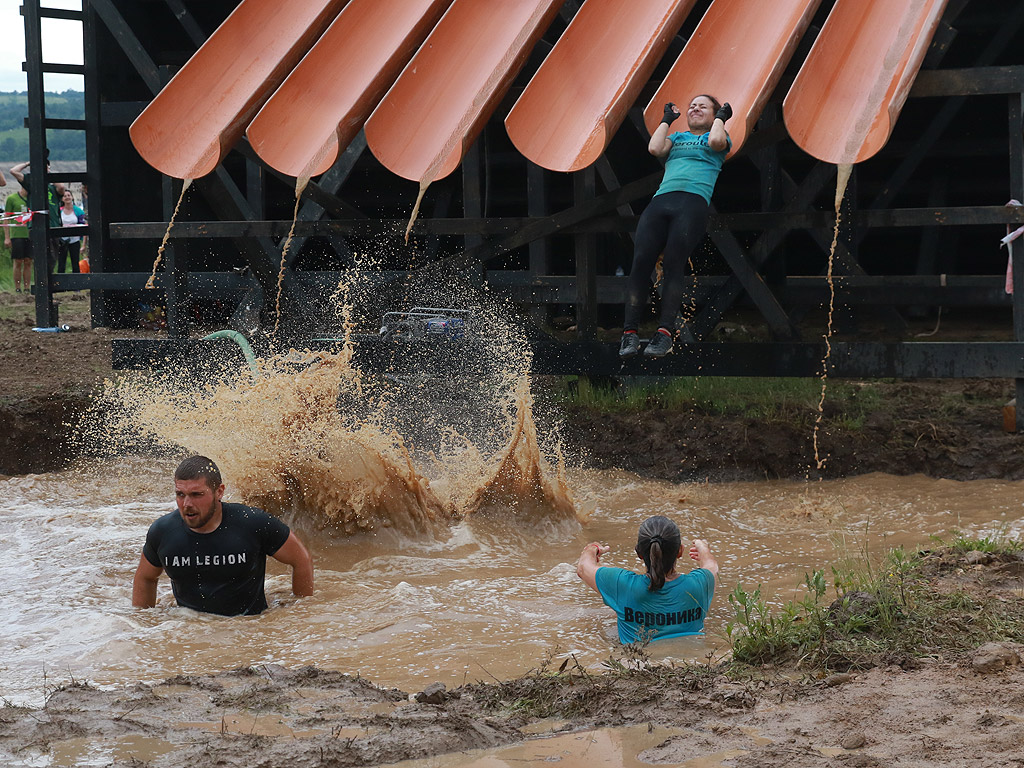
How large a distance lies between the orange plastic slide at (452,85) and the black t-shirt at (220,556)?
9.58 ft

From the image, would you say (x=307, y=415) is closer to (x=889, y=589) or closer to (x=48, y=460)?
(x=48, y=460)

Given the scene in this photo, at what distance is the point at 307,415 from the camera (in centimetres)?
690

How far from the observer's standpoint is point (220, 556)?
514cm

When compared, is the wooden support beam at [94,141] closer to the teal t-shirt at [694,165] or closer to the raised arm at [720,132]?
the teal t-shirt at [694,165]

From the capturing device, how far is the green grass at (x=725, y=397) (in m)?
8.86

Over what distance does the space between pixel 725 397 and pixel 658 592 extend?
184 inches

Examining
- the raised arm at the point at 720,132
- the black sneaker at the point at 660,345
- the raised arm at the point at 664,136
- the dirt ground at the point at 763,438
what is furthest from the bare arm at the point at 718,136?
the dirt ground at the point at 763,438

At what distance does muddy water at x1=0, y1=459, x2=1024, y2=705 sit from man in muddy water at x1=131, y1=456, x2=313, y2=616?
103 millimetres

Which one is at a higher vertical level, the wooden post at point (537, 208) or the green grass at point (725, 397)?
the wooden post at point (537, 208)

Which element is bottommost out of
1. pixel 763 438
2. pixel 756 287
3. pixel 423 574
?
pixel 423 574

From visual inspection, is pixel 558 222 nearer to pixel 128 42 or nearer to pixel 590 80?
pixel 590 80

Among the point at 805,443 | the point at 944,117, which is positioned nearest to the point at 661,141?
the point at 805,443

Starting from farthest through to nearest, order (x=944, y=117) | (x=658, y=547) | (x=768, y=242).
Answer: (x=944, y=117) → (x=768, y=242) → (x=658, y=547)

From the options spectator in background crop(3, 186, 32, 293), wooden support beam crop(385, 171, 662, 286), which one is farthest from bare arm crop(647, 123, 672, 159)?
spectator in background crop(3, 186, 32, 293)
